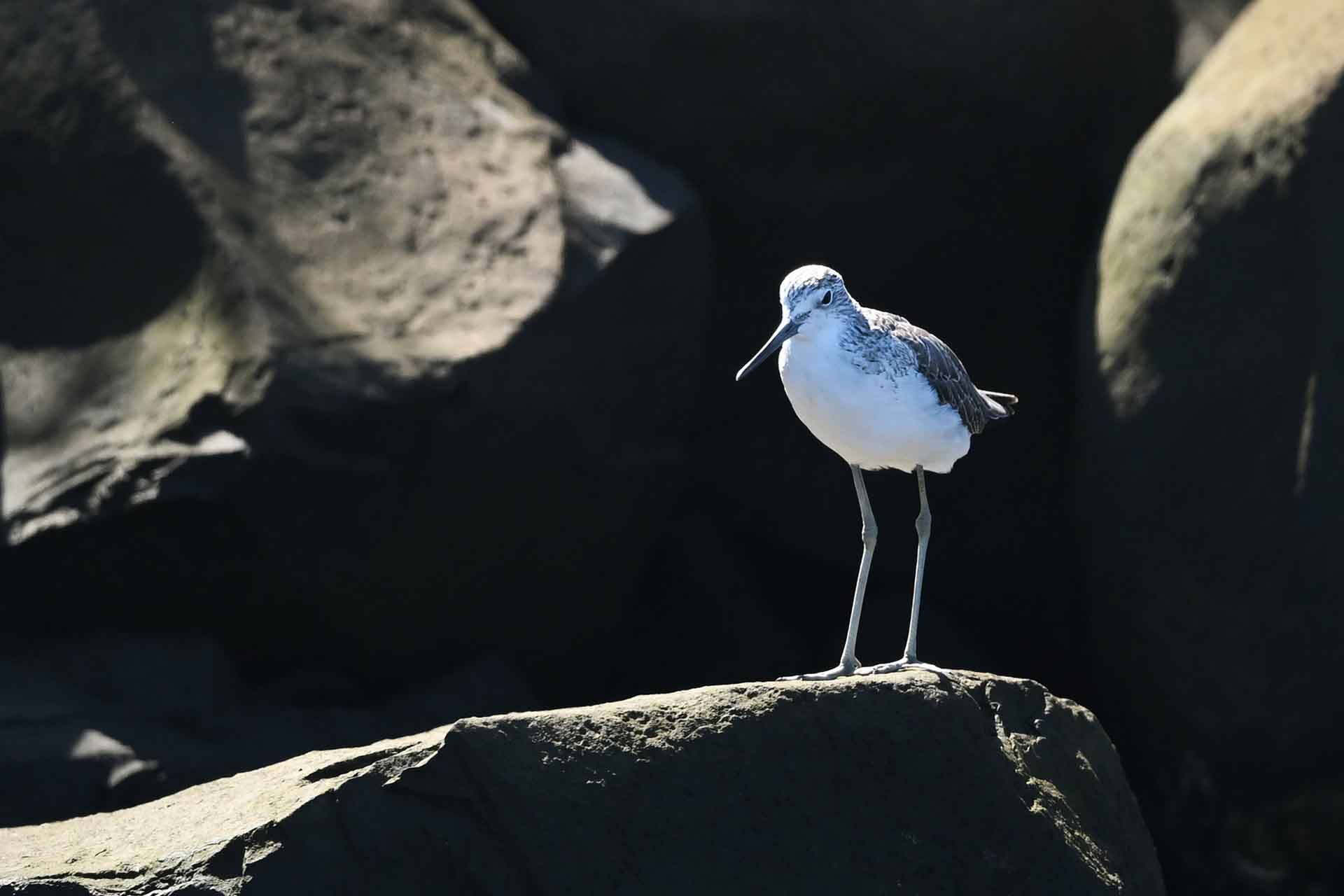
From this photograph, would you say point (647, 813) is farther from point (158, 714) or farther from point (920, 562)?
point (158, 714)

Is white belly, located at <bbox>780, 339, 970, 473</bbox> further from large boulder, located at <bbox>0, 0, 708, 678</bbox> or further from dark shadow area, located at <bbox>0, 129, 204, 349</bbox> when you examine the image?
dark shadow area, located at <bbox>0, 129, 204, 349</bbox>

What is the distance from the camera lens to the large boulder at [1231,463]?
29.9 ft

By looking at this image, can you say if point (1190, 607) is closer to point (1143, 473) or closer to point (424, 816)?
point (1143, 473)

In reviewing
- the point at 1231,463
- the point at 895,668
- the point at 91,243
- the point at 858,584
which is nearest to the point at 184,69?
the point at 91,243

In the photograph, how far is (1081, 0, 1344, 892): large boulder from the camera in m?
9.12

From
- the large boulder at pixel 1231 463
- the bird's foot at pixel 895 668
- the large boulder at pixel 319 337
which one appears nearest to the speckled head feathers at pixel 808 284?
the bird's foot at pixel 895 668

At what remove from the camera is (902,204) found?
10.9 meters

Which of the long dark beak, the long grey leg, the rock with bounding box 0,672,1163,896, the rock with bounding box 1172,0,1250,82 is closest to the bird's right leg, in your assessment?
the long grey leg

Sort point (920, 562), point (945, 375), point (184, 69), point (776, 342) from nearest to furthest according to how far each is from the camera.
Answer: point (776, 342) < point (945, 375) < point (920, 562) < point (184, 69)

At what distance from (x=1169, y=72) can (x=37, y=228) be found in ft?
22.2

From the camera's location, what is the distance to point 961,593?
11.0 metres

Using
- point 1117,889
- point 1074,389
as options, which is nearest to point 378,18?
point 1074,389

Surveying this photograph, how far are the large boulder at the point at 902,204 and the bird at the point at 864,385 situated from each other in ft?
11.6

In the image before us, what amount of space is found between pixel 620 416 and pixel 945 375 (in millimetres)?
2851
